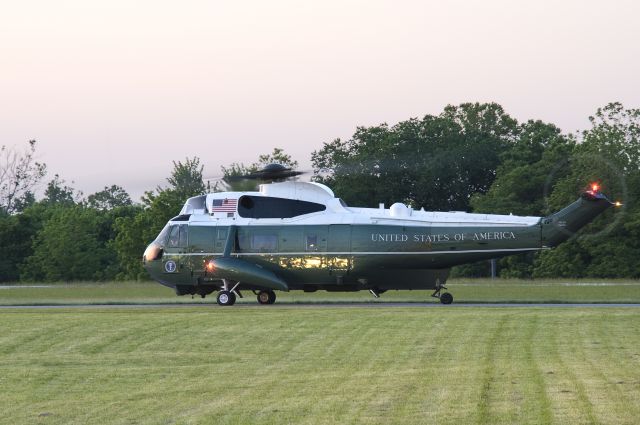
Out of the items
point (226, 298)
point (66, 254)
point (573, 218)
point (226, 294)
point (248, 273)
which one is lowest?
point (226, 298)

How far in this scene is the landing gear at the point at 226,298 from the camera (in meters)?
43.4

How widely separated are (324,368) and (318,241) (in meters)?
20.7

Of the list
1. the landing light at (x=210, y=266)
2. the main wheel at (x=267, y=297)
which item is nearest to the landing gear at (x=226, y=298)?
the landing light at (x=210, y=266)

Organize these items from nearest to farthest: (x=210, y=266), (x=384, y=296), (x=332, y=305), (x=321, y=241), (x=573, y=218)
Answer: (x=573, y=218) < (x=332, y=305) < (x=321, y=241) < (x=210, y=266) < (x=384, y=296)

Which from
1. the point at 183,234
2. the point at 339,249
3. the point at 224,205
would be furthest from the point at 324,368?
the point at 183,234

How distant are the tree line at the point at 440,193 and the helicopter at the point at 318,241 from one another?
24104mm

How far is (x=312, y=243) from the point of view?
4275 cm

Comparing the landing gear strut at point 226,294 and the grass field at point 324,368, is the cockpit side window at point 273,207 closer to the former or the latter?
the landing gear strut at point 226,294

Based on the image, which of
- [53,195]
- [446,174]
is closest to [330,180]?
[446,174]

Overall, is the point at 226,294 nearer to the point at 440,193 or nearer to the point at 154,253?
the point at 154,253

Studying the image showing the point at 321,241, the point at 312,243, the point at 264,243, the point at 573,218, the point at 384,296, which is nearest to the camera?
the point at 573,218

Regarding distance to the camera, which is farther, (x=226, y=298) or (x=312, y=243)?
(x=226, y=298)

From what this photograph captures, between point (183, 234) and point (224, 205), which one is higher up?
point (224, 205)

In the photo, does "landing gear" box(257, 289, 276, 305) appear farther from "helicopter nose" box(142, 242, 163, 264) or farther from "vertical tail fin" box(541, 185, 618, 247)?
"vertical tail fin" box(541, 185, 618, 247)
